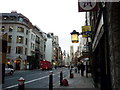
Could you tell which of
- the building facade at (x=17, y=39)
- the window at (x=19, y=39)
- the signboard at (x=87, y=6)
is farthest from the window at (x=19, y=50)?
the signboard at (x=87, y=6)

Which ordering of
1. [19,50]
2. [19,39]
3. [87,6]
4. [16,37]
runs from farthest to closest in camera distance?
[19,39], [19,50], [16,37], [87,6]

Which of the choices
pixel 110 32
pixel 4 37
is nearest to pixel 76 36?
pixel 4 37

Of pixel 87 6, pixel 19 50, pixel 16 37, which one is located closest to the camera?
pixel 87 6

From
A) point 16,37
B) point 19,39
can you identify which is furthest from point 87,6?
point 19,39

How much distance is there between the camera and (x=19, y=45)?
49.2 meters

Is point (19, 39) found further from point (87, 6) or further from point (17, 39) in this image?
point (87, 6)

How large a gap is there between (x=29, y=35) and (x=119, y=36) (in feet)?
167

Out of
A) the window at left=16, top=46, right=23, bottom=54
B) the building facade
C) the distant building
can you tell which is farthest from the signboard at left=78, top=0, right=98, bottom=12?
the window at left=16, top=46, right=23, bottom=54

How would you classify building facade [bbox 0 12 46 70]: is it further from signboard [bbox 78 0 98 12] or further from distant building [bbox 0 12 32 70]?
signboard [bbox 78 0 98 12]

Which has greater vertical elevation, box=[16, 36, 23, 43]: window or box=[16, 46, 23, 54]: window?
box=[16, 36, 23, 43]: window

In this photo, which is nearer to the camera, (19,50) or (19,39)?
(19,50)

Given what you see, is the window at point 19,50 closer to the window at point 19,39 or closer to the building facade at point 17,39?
the building facade at point 17,39

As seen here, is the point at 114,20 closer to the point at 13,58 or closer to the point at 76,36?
the point at 76,36

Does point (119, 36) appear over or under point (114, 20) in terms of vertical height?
under
